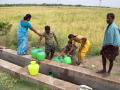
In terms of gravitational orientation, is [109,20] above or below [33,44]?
above

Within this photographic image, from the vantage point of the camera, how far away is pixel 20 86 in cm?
724

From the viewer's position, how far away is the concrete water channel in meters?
6.68

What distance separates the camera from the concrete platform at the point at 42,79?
21.7 ft

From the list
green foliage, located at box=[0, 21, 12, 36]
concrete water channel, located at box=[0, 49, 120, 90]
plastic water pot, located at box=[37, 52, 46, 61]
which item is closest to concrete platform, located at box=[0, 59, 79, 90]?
concrete water channel, located at box=[0, 49, 120, 90]

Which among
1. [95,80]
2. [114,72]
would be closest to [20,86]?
[95,80]

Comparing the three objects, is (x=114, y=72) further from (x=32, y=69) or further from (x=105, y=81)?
(x=32, y=69)

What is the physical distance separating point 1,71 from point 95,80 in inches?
107

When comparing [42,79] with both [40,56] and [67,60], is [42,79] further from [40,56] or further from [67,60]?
[67,60]

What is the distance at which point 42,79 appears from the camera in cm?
711

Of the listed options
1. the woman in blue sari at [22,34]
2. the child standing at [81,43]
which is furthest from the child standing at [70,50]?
the woman in blue sari at [22,34]

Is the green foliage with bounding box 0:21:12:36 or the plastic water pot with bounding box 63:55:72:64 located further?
the green foliage with bounding box 0:21:12:36

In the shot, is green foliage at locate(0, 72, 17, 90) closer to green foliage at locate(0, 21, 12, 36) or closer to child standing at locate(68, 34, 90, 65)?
child standing at locate(68, 34, 90, 65)

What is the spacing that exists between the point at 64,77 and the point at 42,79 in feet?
2.66

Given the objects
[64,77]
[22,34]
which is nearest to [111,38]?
[64,77]
